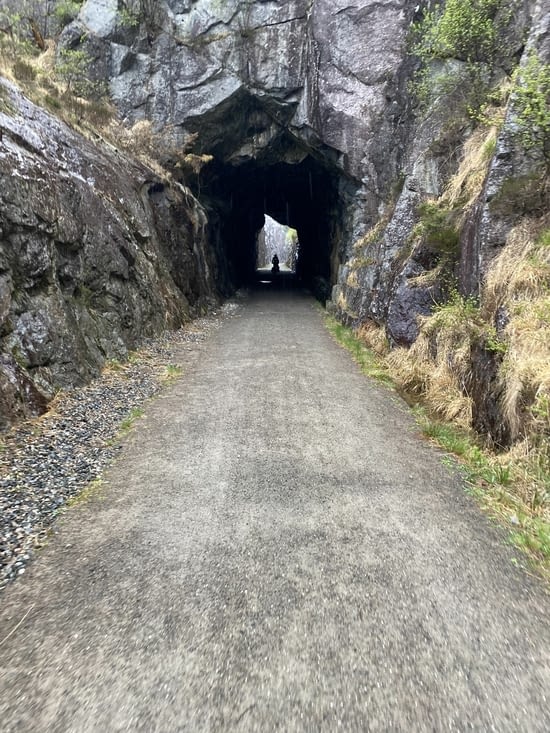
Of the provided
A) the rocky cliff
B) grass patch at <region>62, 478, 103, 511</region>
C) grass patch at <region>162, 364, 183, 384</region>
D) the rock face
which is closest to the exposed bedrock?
the rocky cliff

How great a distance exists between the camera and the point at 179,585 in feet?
10.1

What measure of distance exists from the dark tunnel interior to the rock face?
30.0 feet

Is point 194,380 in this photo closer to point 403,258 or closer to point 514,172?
point 403,258

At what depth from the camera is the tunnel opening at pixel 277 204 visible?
785 inches

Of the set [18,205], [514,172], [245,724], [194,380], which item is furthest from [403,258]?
[245,724]

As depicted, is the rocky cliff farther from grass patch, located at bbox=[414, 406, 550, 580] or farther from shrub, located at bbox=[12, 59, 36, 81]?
grass patch, located at bbox=[414, 406, 550, 580]

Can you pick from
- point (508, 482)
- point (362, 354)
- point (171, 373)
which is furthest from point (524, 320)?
point (171, 373)

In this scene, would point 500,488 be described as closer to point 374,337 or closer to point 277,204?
point 374,337

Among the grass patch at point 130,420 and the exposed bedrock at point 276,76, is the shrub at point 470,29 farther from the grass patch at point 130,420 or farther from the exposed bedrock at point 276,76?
the grass patch at point 130,420

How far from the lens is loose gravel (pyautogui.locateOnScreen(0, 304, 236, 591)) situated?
11.6ft

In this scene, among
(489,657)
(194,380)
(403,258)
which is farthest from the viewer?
(403,258)

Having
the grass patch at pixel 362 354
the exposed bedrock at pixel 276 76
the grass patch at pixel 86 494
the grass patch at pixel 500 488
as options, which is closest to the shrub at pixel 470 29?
the exposed bedrock at pixel 276 76

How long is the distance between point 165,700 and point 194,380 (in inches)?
236

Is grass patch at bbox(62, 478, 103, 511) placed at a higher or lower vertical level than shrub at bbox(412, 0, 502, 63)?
lower
